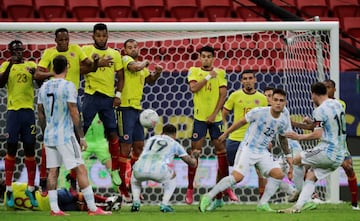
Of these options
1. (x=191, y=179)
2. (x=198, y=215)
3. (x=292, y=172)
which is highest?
(x=292, y=172)

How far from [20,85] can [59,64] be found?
154 centimetres

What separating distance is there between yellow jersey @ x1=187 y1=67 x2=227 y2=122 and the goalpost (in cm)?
90

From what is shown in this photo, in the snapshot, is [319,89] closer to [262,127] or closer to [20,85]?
[262,127]

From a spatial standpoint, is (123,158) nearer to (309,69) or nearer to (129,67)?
(129,67)

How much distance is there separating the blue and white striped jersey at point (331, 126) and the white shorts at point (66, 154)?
8.18 feet

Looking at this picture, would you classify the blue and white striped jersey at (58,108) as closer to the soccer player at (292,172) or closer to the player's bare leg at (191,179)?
the soccer player at (292,172)

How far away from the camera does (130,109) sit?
1253 cm

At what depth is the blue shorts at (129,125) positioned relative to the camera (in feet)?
40.9

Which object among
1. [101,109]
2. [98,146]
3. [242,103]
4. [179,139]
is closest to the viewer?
[101,109]

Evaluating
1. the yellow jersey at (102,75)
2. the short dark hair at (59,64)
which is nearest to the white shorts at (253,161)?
the yellow jersey at (102,75)

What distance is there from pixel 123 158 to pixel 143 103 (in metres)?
1.83

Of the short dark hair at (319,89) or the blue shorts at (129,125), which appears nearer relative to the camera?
the short dark hair at (319,89)

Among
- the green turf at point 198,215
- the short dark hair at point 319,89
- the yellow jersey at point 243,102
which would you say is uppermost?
the short dark hair at point 319,89

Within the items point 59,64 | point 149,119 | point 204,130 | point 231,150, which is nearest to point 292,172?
point 231,150
